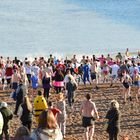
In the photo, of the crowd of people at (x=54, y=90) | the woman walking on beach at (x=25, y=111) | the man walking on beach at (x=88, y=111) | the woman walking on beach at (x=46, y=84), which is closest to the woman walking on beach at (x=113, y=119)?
the crowd of people at (x=54, y=90)

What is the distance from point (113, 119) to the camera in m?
14.4

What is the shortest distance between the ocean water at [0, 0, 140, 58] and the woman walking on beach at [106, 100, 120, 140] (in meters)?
42.5

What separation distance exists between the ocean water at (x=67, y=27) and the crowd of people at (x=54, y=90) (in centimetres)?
3203

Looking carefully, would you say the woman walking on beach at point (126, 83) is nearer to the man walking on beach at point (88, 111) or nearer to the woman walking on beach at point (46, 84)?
the woman walking on beach at point (46, 84)

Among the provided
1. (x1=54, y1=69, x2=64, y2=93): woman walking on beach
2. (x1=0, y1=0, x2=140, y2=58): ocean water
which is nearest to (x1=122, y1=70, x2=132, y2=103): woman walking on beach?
(x1=54, y1=69, x2=64, y2=93): woman walking on beach

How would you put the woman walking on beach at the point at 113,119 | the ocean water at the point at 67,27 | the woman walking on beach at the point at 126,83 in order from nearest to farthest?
1. the woman walking on beach at the point at 113,119
2. the woman walking on beach at the point at 126,83
3. the ocean water at the point at 67,27

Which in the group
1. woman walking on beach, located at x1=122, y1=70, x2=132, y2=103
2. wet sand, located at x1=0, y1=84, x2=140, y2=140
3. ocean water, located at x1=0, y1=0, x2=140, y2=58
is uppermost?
ocean water, located at x1=0, y1=0, x2=140, y2=58

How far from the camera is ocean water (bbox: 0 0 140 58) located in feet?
204

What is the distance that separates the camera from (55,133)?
1022 cm

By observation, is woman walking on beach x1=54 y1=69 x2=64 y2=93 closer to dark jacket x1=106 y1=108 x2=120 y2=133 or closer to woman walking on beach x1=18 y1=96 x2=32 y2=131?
woman walking on beach x1=18 y1=96 x2=32 y2=131

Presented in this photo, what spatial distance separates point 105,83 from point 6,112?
1218 centimetres

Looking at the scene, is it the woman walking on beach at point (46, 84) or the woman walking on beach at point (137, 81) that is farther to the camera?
the woman walking on beach at point (137, 81)

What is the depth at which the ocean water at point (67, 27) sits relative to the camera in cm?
6209

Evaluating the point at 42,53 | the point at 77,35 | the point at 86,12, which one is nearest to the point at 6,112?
the point at 42,53
